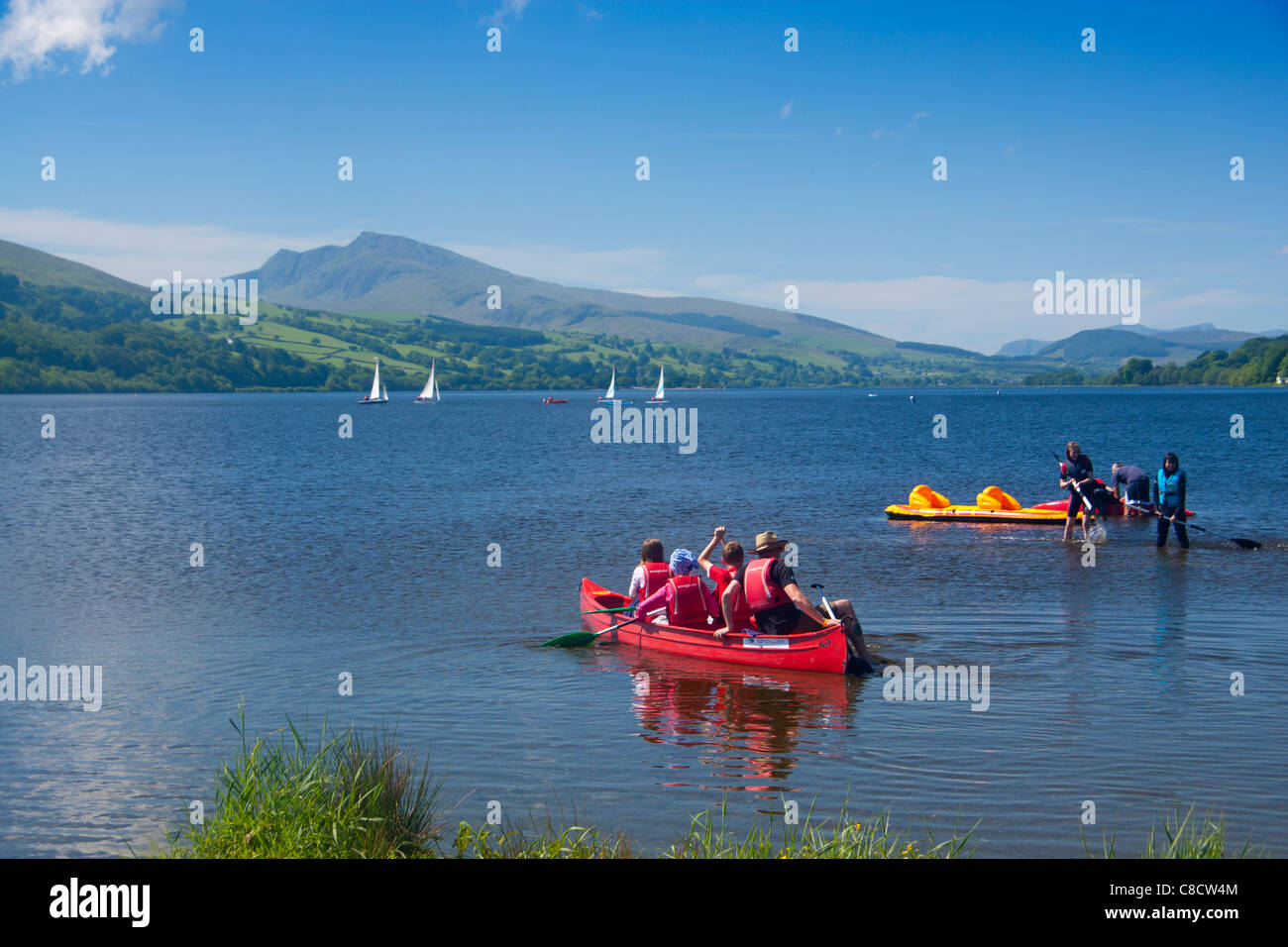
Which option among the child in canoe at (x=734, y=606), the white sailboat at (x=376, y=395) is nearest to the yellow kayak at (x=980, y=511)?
the child in canoe at (x=734, y=606)

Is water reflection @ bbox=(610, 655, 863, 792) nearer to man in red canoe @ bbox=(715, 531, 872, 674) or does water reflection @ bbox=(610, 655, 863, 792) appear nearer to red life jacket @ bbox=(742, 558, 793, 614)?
man in red canoe @ bbox=(715, 531, 872, 674)

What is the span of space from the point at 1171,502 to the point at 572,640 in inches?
680

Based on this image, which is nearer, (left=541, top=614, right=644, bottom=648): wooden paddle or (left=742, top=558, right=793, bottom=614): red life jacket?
(left=742, top=558, right=793, bottom=614): red life jacket

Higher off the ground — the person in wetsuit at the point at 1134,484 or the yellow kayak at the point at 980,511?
the person in wetsuit at the point at 1134,484

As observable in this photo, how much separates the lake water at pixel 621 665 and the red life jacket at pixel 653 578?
1065mm

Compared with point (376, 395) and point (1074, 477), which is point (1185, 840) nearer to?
point (1074, 477)

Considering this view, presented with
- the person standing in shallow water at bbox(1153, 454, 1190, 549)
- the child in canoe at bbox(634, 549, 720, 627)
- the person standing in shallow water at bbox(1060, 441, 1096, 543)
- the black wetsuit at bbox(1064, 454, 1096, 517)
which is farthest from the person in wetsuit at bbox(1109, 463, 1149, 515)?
the child in canoe at bbox(634, 549, 720, 627)

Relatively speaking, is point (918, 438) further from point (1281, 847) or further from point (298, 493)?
point (1281, 847)

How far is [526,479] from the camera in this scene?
49.7m

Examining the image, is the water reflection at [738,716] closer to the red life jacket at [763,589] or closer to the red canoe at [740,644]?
the red canoe at [740,644]

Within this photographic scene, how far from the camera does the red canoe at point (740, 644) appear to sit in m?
15.0

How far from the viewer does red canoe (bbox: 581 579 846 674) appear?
591 inches

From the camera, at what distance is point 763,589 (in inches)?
613

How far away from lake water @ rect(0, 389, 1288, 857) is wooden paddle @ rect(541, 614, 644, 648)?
24cm
